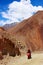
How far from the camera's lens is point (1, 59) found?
30234 millimetres

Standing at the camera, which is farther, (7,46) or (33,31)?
(33,31)

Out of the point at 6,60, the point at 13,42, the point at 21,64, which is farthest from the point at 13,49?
the point at 21,64

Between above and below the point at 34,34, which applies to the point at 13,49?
below

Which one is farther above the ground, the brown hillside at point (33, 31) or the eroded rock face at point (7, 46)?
the brown hillside at point (33, 31)

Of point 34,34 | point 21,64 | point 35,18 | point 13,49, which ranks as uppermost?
point 35,18

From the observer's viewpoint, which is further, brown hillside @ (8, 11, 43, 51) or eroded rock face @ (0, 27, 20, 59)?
brown hillside @ (8, 11, 43, 51)

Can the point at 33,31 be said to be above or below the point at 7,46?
above

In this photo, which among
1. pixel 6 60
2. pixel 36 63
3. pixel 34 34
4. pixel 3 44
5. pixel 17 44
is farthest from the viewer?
pixel 34 34

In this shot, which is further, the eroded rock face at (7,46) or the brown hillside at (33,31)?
the brown hillside at (33,31)

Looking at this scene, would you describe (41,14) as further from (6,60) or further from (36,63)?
(36,63)

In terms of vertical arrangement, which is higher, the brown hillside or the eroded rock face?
the brown hillside

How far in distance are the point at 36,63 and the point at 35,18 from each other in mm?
58673

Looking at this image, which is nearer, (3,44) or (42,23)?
(3,44)

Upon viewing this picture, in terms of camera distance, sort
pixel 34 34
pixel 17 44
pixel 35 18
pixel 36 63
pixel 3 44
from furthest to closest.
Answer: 1. pixel 35 18
2. pixel 34 34
3. pixel 17 44
4. pixel 3 44
5. pixel 36 63
